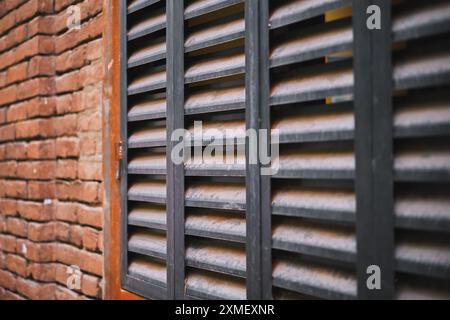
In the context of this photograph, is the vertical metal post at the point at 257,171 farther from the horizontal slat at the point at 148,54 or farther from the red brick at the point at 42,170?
the red brick at the point at 42,170

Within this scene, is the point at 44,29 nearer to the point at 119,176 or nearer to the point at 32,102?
the point at 32,102

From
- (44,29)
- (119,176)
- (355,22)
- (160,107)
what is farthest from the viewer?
(44,29)

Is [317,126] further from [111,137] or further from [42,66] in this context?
[42,66]

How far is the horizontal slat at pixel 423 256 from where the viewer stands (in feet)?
2.71

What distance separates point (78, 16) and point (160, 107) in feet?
2.63

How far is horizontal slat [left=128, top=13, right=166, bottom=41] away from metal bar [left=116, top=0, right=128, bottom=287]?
42 mm

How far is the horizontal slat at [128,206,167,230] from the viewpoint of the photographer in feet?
4.92

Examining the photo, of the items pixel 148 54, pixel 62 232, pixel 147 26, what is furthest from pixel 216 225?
pixel 62 232

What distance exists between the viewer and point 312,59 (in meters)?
1.06

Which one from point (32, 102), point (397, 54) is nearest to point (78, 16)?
point (32, 102)

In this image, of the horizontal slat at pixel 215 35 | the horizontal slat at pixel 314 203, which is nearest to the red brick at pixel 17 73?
the horizontal slat at pixel 215 35

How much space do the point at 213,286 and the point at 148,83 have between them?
838mm

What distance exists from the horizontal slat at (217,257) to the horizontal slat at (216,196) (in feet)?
0.49
